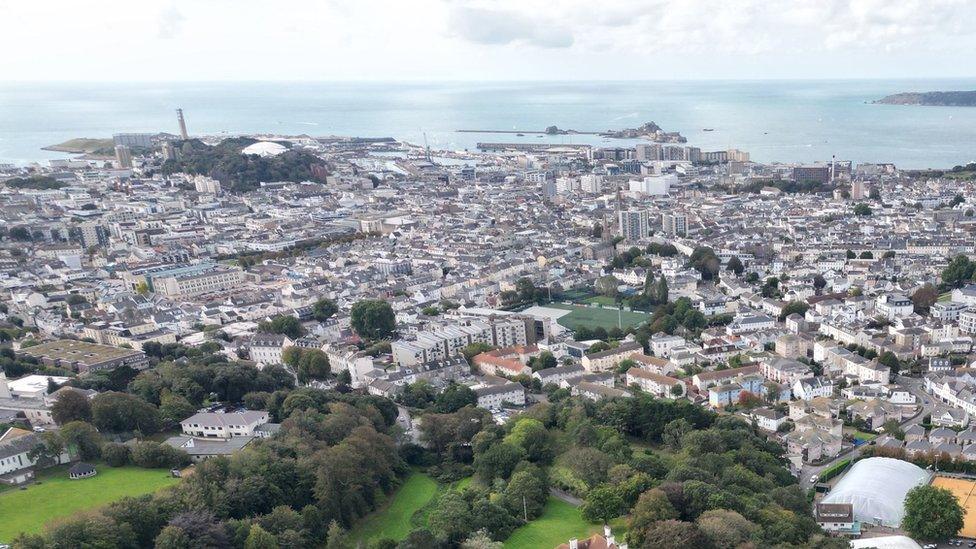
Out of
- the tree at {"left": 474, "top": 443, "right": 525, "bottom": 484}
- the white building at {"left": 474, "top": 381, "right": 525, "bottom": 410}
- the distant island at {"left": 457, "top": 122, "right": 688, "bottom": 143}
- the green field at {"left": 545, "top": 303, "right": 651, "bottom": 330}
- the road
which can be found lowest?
the road

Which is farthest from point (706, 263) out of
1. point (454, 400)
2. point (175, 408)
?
point (175, 408)

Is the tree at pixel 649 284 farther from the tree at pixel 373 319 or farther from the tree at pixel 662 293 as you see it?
the tree at pixel 373 319

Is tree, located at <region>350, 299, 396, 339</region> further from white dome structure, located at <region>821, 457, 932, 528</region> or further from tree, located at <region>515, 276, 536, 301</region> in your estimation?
white dome structure, located at <region>821, 457, 932, 528</region>

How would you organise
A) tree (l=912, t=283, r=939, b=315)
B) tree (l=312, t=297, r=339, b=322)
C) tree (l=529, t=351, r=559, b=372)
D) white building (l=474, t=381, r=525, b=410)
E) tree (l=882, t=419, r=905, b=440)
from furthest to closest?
tree (l=312, t=297, r=339, b=322)
tree (l=912, t=283, r=939, b=315)
tree (l=529, t=351, r=559, b=372)
white building (l=474, t=381, r=525, b=410)
tree (l=882, t=419, r=905, b=440)

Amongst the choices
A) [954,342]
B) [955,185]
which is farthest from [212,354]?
[955,185]

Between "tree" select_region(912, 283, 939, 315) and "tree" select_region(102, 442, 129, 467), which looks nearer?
"tree" select_region(102, 442, 129, 467)

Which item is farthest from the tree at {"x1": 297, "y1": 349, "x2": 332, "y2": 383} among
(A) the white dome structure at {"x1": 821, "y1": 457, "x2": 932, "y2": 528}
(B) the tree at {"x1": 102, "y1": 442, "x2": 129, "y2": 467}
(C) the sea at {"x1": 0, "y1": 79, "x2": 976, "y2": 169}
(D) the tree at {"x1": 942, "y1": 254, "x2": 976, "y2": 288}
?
(C) the sea at {"x1": 0, "y1": 79, "x2": 976, "y2": 169}

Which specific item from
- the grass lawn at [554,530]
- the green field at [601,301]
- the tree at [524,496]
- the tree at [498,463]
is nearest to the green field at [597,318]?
the green field at [601,301]

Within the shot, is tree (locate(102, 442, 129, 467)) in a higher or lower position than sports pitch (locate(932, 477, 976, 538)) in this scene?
higher
